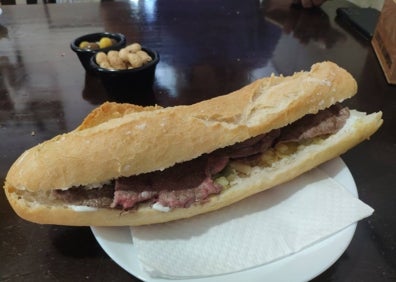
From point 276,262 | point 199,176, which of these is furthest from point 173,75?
point 276,262

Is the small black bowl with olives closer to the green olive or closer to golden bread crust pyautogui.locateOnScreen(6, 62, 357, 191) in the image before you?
the green olive

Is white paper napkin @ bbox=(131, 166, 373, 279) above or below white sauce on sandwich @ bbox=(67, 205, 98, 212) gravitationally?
below

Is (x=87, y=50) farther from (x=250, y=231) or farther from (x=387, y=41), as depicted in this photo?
(x=387, y=41)

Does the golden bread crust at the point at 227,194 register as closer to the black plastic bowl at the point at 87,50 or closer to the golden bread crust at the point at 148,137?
the golden bread crust at the point at 148,137

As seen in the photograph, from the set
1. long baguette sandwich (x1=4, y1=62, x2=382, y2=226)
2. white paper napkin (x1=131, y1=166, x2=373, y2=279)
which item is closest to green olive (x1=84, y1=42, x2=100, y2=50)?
long baguette sandwich (x1=4, y1=62, x2=382, y2=226)

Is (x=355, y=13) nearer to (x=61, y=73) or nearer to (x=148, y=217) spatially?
(x=61, y=73)
